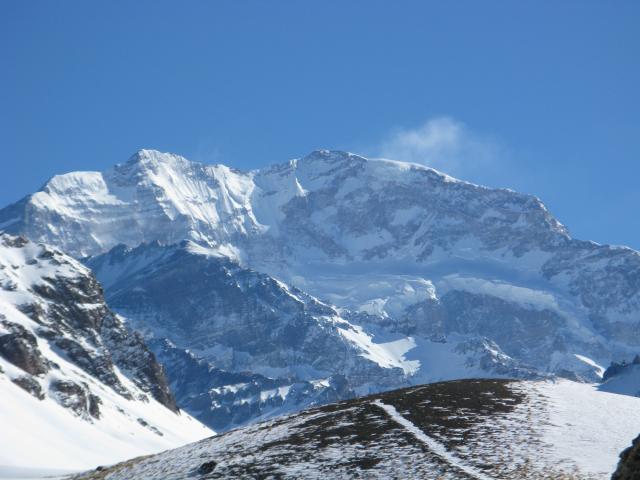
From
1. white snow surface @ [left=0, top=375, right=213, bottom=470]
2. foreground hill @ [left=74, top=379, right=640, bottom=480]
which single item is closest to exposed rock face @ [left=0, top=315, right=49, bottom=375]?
white snow surface @ [left=0, top=375, right=213, bottom=470]

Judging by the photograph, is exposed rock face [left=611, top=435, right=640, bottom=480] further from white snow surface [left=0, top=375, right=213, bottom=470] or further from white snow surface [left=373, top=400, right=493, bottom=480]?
white snow surface [left=0, top=375, right=213, bottom=470]

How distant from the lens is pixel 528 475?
39.5m

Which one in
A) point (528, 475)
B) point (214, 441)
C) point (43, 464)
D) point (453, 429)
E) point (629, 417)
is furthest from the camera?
point (43, 464)

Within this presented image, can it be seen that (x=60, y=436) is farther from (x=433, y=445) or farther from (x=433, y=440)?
(x=433, y=445)

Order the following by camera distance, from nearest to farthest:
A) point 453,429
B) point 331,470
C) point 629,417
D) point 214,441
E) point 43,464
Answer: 1. point 331,470
2. point 453,429
3. point 629,417
4. point 214,441
5. point 43,464

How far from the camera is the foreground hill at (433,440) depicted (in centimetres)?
4159

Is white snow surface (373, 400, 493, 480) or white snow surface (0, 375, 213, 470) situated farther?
white snow surface (0, 375, 213, 470)

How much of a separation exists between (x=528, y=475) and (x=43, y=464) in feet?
312

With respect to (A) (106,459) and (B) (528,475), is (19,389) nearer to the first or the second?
(A) (106,459)

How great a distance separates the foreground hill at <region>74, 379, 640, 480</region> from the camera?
4159 cm

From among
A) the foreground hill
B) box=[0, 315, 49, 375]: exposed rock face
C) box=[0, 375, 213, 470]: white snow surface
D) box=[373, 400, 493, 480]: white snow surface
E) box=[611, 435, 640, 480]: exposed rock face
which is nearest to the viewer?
box=[611, 435, 640, 480]: exposed rock face

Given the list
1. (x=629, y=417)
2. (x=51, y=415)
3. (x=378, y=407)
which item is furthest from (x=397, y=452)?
(x=51, y=415)

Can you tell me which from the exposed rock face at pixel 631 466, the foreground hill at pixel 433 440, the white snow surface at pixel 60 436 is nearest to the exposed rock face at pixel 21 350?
the white snow surface at pixel 60 436

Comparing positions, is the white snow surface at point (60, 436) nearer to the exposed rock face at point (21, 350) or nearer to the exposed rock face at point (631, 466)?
the exposed rock face at point (21, 350)
